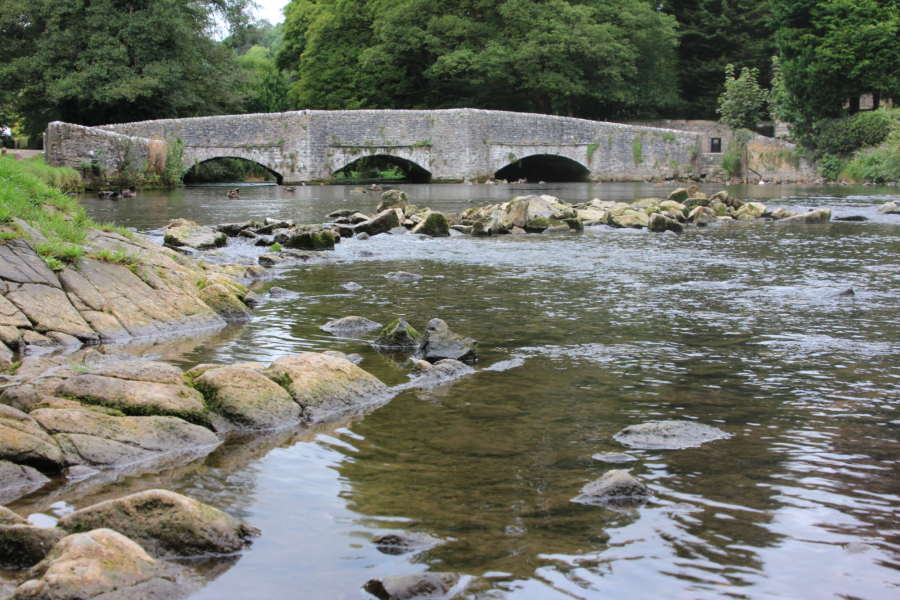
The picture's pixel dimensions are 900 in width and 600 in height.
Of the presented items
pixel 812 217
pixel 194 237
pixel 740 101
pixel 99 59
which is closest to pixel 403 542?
pixel 194 237

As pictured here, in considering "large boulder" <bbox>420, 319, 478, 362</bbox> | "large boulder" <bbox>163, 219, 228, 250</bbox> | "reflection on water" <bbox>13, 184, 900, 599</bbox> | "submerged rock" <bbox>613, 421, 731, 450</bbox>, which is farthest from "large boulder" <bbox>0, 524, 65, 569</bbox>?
"large boulder" <bbox>163, 219, 228, 250</bbox>

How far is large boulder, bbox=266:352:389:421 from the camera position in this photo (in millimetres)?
5586

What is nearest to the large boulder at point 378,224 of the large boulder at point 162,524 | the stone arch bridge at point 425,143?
the large boulder at point 162,524

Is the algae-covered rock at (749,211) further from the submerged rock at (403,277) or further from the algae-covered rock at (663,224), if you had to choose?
the submerged rock at (403,277)

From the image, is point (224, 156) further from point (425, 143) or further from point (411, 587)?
point (411, 587)

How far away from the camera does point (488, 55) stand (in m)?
46.7

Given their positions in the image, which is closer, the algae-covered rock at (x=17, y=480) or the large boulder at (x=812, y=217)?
the algae-covered rock at (x=17, y=480)

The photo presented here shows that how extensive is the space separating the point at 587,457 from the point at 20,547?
8.47 ft

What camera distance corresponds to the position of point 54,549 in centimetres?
327

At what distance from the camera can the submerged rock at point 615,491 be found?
13.5 feet

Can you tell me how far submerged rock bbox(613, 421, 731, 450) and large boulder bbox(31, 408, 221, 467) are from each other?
85.5 inches

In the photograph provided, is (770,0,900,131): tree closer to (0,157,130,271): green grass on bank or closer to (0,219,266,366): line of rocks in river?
(0,157,130,271): green grass on bank

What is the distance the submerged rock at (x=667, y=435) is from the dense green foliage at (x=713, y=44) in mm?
52635

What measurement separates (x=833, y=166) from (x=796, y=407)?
38.4 metres
